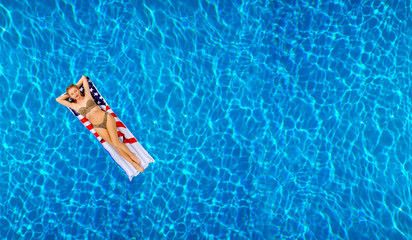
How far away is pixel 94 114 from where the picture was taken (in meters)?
4.76

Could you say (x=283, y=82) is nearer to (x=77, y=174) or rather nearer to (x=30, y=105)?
(x=77, y=174)

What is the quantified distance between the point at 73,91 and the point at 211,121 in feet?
6.31

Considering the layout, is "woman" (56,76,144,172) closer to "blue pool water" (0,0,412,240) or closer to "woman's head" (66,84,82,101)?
"woman's head" (66,84,82,101)

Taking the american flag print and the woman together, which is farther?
the american flag print

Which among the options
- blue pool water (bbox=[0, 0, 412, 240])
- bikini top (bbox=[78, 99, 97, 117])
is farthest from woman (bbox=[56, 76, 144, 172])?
blue pool water (bbox=[0, 0, 412, 240])

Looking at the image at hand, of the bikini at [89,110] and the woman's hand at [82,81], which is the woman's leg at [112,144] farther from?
the woman's hand at [82,81]

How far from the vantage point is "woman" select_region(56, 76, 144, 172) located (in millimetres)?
4711

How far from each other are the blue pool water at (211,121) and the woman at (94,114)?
0.35 meters

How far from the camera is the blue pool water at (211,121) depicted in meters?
5.00

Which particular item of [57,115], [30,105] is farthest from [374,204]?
[30,105]

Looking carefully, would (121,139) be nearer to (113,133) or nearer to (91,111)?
(113,133)

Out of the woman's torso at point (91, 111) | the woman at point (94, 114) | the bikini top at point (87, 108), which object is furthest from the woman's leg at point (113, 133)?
the bikini top at point (87, 108)

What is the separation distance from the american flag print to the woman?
0.29 feet

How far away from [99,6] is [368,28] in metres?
4.00
